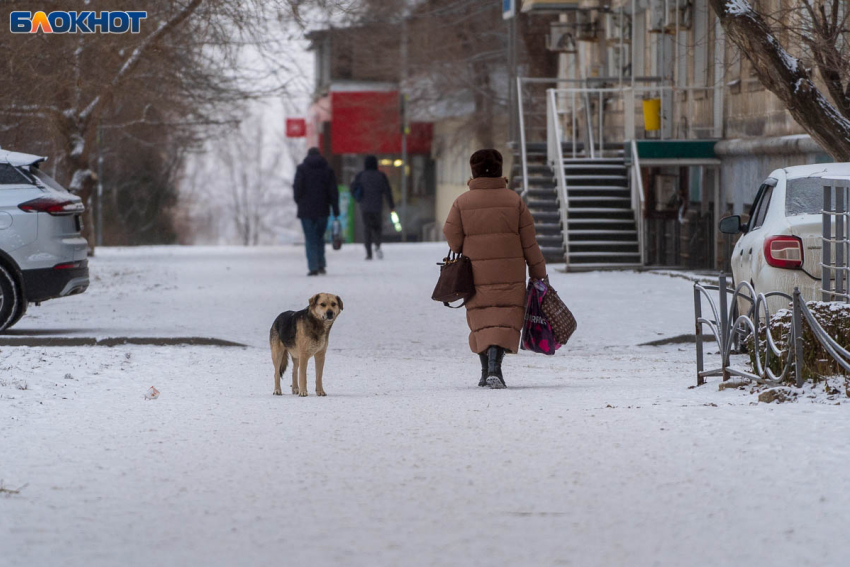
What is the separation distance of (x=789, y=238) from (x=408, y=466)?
466 cm

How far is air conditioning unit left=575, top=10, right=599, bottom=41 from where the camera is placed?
32.5 meters

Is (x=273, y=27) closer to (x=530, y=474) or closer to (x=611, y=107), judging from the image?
(x=611, y=107)

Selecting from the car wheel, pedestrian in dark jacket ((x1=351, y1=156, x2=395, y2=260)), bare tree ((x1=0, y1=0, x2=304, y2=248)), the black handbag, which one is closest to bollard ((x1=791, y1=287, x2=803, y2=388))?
the black handbag

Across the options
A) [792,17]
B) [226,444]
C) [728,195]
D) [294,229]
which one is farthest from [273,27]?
[294,229]

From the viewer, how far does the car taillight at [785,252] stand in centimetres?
995

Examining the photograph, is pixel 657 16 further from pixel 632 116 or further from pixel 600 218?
pixel 600 218

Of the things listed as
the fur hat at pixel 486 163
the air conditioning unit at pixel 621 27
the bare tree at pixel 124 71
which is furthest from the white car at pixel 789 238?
the air conditioning unit at pixel 621 27

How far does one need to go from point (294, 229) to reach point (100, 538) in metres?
95.3

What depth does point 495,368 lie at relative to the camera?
9.54 meters

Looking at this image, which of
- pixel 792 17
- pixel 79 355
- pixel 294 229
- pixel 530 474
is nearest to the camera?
pixel 530 474

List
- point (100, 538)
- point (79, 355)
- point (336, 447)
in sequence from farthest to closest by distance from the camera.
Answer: point (79, 355) < point (336, 447) < point (100, 538)

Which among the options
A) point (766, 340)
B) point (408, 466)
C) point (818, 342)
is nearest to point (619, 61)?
point (766, 340)

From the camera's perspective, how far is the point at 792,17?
15.7m

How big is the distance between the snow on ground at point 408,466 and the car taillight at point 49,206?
5.75 feet
